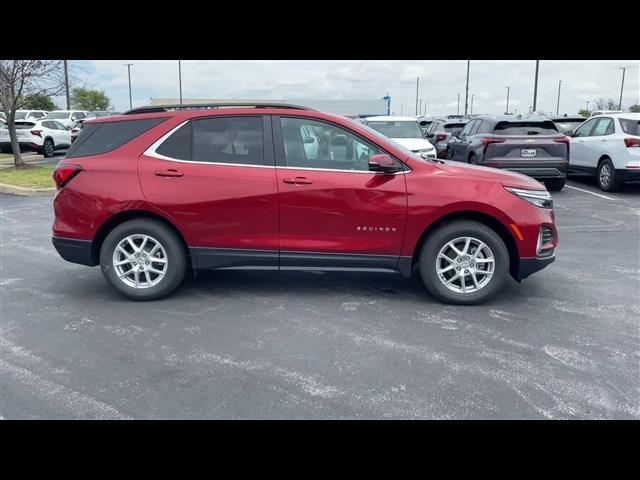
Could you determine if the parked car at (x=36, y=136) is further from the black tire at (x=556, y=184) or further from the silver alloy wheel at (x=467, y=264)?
the silver alloy wheel at (x=467, y=264)

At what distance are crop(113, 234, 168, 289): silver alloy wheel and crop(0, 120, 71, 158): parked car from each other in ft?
57.9

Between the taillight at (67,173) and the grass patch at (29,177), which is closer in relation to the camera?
the taillight at (67,173)

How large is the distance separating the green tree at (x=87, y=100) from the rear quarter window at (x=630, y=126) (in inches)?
2250

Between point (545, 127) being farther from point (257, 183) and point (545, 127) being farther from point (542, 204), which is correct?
point (257, 183)

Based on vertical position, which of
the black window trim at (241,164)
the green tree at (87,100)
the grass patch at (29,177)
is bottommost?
the grass patch at (29,177)

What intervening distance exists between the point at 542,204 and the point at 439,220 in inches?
37.1

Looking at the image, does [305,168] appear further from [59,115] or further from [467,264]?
[59,115]

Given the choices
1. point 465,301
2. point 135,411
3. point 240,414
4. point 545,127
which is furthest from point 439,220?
point 545,127

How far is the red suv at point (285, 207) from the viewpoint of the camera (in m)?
4.91

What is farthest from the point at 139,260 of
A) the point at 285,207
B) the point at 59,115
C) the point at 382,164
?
the point at 59,115

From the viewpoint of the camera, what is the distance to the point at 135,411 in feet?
10.5

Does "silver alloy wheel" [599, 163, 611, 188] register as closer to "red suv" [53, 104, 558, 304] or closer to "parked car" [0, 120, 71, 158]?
"red suv" [53, 104, 558, 304]

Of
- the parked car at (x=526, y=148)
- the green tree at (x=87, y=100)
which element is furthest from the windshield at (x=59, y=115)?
the green tree at (x=87, y=100)

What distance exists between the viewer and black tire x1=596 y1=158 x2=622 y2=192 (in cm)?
1157
